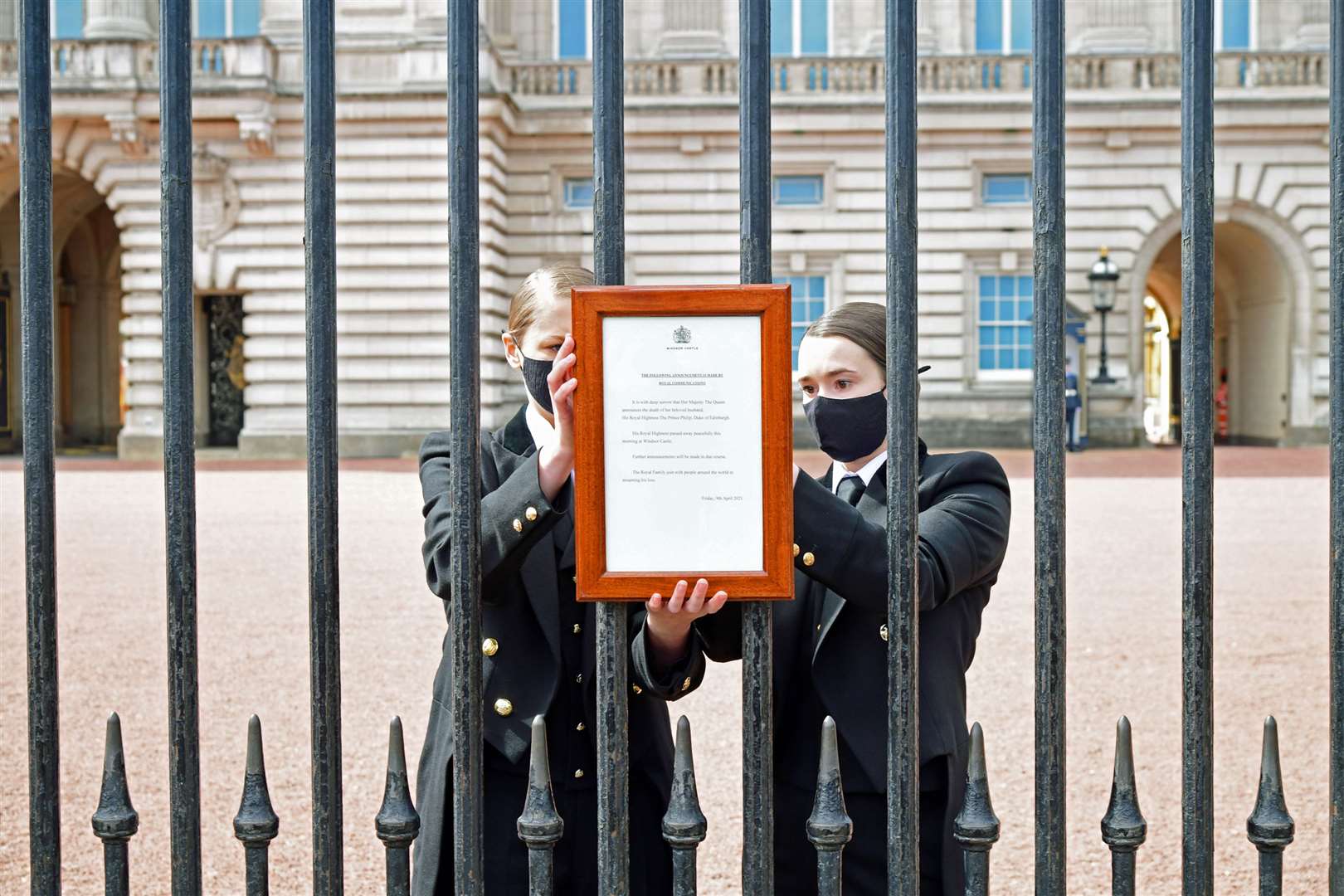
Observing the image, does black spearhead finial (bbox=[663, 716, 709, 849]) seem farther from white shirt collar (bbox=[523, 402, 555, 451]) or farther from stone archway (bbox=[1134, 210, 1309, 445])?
stone archway (bbox=[1134, 210, 1309, 445])

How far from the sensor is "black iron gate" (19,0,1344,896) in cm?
171

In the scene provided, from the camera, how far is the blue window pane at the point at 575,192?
25.1m

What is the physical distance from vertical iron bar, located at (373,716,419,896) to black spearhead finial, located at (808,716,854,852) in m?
0.53

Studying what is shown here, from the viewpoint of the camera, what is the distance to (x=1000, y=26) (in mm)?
24984

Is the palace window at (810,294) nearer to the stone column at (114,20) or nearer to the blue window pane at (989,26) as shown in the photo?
the blue window pane at (989,26)

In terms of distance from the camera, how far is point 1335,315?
1792 mm

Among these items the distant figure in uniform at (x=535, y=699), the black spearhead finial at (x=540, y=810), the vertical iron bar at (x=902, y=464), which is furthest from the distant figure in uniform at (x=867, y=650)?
the black spearhead finial at (x=540, y=810)

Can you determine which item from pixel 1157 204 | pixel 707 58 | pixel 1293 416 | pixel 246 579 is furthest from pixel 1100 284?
pixel 246 579

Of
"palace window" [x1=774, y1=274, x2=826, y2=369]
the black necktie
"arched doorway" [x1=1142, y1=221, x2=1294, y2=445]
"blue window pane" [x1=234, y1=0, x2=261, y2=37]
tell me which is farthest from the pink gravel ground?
"arched doorway" [x1=1142, y1=221, x2=1294, y2=445]

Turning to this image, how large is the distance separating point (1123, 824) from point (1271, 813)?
194 mm

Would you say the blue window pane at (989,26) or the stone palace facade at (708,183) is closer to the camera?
the stone palace facade at (708,183)

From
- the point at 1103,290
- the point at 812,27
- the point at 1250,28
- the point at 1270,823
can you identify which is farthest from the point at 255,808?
the point at 1250,28

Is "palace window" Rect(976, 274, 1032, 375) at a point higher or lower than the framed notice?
higher

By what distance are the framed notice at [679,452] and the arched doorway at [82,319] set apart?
2965 centimetres
